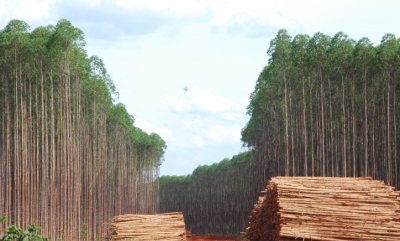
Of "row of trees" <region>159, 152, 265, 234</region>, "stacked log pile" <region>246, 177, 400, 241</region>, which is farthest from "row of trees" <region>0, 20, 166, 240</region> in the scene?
"row of trees" <region>159, 152, 265, 234</region>

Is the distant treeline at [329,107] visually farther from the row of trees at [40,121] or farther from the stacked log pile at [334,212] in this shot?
the stacked log pile at [334,212]

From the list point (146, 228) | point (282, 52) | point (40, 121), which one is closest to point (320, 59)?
point (282, 52)

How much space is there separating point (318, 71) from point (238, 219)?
4323cm

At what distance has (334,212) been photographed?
16094 mm

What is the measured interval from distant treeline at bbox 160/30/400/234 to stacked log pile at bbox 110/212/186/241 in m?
15.1

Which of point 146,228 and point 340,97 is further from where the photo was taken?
point 340,97

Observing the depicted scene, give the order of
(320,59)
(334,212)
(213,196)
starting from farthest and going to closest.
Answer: (213,196) → (320,59) → (334,212)

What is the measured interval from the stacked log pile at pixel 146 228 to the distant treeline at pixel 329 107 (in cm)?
1509

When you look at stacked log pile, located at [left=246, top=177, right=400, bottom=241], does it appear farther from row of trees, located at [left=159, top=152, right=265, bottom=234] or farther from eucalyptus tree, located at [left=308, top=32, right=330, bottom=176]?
row of trees, located at [left=159, top=152, right=265, bottom=234]

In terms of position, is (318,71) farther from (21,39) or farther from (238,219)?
(238,219)

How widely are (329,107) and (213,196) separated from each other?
56.9 metres

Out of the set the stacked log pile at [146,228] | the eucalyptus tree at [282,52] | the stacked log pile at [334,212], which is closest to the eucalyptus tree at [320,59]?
the eucalyptus tree at [282,52]

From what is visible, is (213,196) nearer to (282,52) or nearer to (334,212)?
(282,52)

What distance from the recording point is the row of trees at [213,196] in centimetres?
8531
